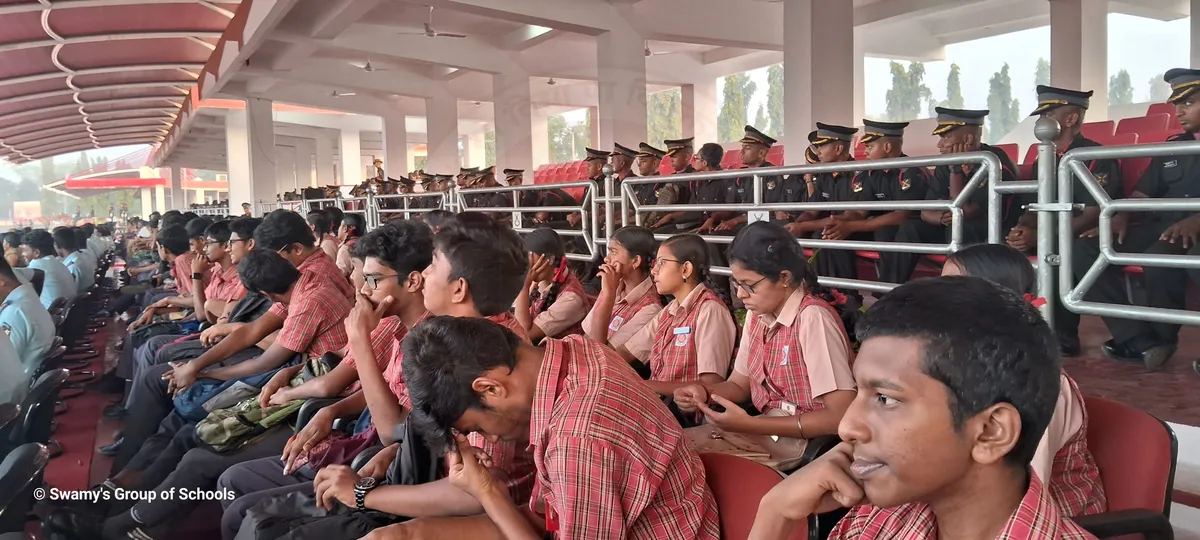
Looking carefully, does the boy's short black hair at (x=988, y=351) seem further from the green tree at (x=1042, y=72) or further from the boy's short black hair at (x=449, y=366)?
the green tree at (x=1042, y=72)

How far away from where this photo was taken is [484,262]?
6.84 ft

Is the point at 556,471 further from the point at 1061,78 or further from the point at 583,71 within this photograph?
the point at 583,71

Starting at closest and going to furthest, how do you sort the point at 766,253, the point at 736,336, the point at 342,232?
the point at 766,253, the point at 736,336, the point at 342,232

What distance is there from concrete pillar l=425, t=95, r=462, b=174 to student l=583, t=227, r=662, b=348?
34.4 feet

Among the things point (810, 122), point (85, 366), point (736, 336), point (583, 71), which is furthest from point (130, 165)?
point (736, 336)

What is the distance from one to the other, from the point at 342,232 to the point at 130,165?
27.8m

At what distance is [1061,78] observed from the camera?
9.23m

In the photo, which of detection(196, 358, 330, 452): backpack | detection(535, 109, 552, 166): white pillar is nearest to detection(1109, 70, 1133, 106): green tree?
detection(196, 358, 330, 452): backpack

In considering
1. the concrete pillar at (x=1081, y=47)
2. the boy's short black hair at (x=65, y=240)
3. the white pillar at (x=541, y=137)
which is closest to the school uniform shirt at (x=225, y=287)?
the boy's short black hair at (x=65, y=240)

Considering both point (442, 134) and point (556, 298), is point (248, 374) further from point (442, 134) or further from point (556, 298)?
point (442, 134)

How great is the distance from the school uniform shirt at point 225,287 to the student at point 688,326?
2.67 m

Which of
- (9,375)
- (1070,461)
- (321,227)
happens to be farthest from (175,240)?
(1070,461)

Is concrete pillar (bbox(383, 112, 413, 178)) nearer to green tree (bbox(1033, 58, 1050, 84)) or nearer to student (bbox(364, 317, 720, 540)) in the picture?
green tree (bbox(1033, 58, 1050, 84))

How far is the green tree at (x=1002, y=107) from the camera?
10875 mm
